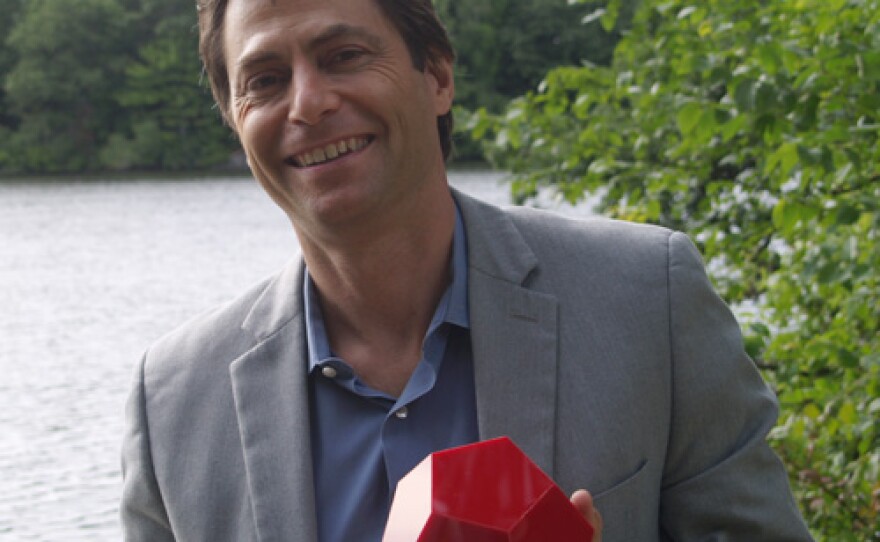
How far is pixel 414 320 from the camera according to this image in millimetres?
2248

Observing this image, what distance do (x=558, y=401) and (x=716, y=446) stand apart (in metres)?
0.25

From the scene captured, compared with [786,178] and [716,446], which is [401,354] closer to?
[716,446]

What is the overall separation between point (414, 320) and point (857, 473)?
2647 mm

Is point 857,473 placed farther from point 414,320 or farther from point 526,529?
point 526,529

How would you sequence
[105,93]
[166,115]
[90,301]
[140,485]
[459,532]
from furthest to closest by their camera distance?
1. [105,93]
2. [166,115]
3. [90,301]
4. [140,485]
5. [459,532]

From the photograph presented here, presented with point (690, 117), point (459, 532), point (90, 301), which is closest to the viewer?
point (459, 532)

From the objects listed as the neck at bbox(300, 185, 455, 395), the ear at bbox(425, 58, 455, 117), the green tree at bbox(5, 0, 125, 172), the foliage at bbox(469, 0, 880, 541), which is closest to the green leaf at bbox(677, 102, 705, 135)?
the foliage at bbox(469, 0, 880, 541)

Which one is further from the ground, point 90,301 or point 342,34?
point 342,34

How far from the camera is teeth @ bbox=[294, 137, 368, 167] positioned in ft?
6.87

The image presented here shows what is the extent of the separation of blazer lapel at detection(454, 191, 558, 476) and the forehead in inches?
14.6

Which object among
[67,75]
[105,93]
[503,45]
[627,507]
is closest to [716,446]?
[627,507]

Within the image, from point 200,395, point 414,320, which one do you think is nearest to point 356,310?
point 414,320

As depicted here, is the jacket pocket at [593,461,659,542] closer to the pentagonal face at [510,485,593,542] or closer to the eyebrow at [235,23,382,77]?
the pentagonal face at [510,485,593,542]

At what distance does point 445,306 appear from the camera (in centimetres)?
222
